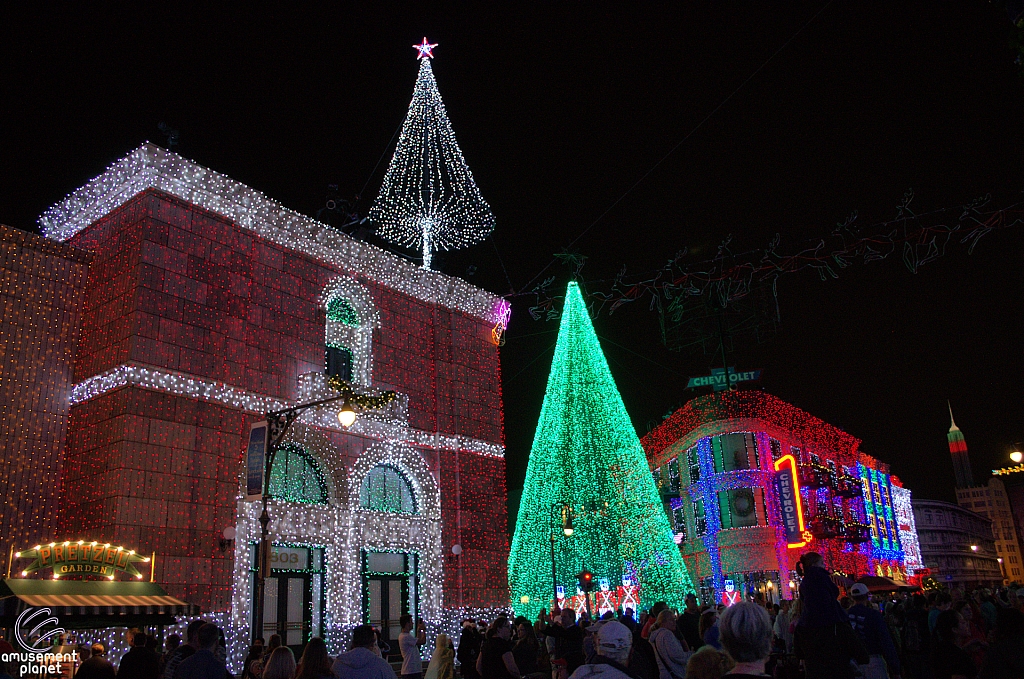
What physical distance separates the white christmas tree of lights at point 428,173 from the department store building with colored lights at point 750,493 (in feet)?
76.4

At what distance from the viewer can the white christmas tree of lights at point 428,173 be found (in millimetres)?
22812

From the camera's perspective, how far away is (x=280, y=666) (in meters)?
7.29

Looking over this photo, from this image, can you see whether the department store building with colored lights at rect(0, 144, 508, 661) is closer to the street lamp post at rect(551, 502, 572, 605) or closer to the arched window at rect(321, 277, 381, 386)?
the arched window at rect(321, 277, 381, 386)

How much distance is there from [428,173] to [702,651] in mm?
19178

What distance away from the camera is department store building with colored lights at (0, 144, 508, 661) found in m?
17.7

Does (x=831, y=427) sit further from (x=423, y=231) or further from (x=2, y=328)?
(x=2, y=328)

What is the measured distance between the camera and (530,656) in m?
11.2

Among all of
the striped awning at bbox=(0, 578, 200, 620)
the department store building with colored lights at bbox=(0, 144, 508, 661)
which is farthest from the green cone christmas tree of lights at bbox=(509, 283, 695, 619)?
the striped awning at bbox=(0, 578, 200, 620)

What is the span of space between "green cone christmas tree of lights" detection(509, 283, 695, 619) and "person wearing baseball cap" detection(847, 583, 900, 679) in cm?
1422

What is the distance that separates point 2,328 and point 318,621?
10148 millimetres

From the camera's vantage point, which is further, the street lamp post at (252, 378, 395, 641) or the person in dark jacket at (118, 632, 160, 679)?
the street lamp post at (252, 378, 395, 641)

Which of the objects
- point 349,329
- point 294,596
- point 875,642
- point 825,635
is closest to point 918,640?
point 875,642

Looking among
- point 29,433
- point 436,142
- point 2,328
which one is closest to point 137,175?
point 2,328

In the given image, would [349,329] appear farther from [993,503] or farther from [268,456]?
[993,503]
